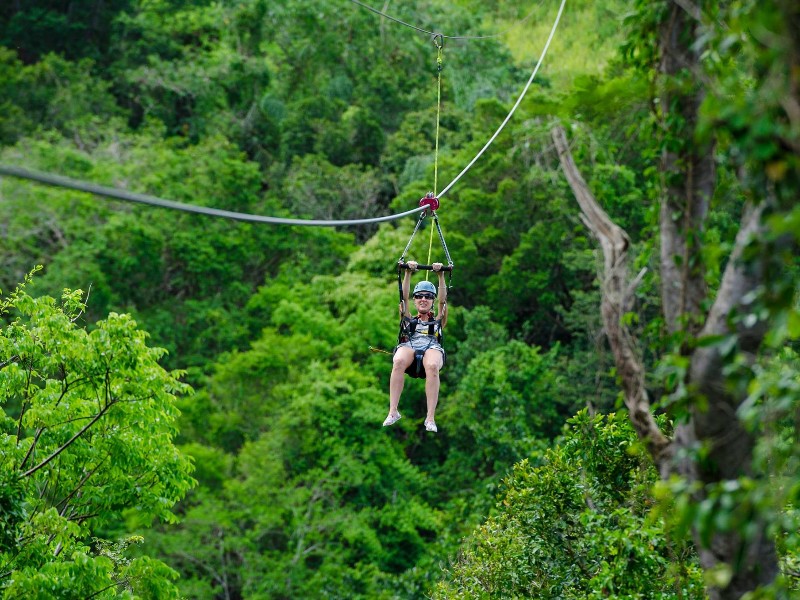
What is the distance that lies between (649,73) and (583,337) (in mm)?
15978

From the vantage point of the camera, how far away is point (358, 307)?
19.8 m

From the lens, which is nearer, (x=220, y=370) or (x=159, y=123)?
(x=220, y=370)

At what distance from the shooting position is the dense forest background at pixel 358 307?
3.76 metres

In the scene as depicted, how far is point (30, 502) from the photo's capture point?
785 cm

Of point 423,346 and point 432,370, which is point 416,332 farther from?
point 432,370

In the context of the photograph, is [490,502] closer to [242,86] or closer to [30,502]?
[30,502]

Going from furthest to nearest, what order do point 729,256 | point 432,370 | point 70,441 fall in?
point 70,441 < point 432,370 < point 729,256

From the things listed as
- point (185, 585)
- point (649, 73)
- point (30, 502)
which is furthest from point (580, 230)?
point (649, 73)

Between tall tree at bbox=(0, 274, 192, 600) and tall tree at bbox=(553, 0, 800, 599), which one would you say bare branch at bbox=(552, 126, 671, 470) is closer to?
tall tree at bbox=(553, 0, 800, 599)

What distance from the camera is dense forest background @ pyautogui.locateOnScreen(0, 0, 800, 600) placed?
3.76 meters

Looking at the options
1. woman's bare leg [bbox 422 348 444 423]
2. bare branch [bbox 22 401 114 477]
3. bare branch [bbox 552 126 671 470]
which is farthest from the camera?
bare branch [bbox 22 401 114 477]

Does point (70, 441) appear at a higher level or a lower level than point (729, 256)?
lower

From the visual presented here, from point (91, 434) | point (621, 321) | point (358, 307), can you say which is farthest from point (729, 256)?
point (358, 307)

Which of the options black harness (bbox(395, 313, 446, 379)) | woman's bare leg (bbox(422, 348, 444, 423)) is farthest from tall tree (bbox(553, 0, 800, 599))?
black harness (bbox(395, 313, 446, 379))
